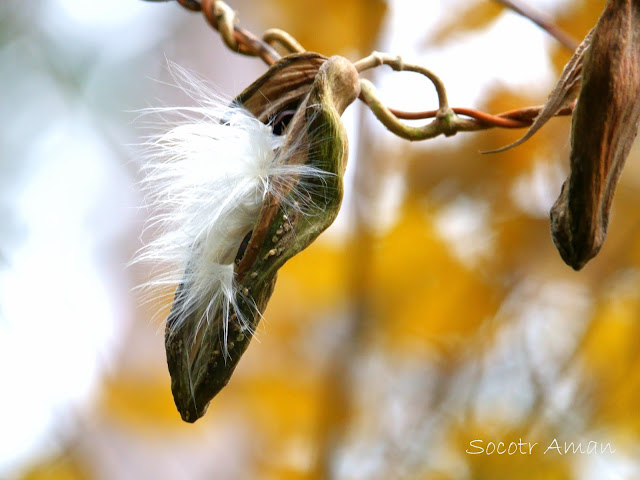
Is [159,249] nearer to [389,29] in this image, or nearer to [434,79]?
[434,79]

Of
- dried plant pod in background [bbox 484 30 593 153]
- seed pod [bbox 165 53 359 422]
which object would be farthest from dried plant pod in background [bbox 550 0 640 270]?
seed pod [bbox 165 53 359 422]

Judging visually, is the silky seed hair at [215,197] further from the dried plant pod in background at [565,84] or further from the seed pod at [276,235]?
the dried plant pod in background at [565,84]

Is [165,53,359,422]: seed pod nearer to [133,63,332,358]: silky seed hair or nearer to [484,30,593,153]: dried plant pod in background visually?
[133,63,332,358]: silky seed hair

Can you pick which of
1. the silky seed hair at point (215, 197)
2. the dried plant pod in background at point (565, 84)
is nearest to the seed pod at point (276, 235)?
the silky seed hair at point (215, 197)

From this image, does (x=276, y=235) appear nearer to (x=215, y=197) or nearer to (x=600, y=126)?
(x=215, y=197)

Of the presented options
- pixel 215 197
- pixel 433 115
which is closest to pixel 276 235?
pixel 215 197

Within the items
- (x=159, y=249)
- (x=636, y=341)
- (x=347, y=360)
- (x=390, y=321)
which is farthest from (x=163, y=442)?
(x=159, y=249)

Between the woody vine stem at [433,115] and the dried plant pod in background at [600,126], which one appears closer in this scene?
the dried plant pod in background at [600,126]
